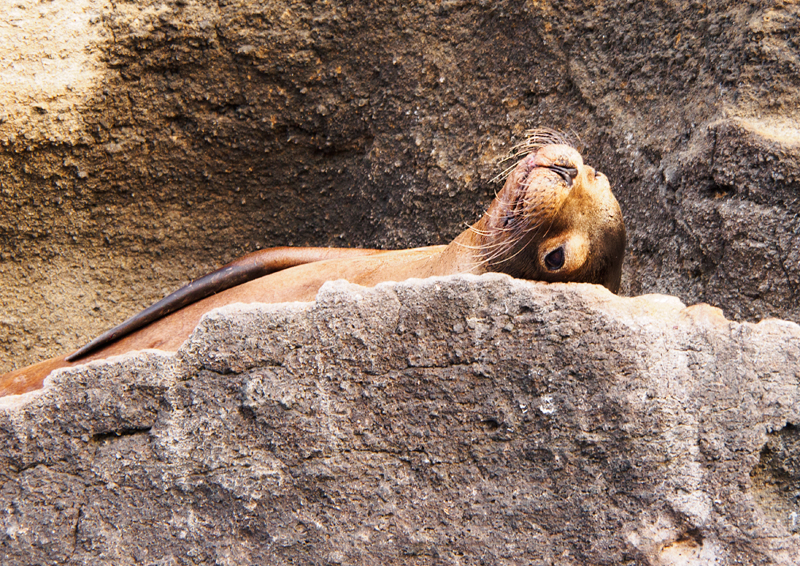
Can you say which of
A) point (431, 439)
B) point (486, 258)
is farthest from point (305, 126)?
point (431, 439)

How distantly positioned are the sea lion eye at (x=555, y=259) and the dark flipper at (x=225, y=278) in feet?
3.22

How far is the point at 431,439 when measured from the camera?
188cm

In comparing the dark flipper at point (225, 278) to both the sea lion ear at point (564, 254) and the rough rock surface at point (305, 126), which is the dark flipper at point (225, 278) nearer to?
the rough rock surface at point (305, 126)

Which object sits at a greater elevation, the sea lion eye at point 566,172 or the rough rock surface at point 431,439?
the sea lion eye at point 566,172

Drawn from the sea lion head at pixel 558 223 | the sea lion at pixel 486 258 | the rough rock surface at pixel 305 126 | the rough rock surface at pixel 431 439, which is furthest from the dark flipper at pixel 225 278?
the rough rock surface at pixel 431 439

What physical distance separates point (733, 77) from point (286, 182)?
195 centimetres

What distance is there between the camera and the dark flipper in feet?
9.90

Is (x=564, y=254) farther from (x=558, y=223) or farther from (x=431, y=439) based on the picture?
(x=431, y=439)

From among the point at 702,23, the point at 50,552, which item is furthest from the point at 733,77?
the point at 50,552

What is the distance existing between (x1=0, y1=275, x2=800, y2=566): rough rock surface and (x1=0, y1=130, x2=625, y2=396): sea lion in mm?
689

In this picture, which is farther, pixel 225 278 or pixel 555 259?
pixel 225 278

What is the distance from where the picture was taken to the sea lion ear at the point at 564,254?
8.40 ft

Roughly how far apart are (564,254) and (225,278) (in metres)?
Answer: 1.52

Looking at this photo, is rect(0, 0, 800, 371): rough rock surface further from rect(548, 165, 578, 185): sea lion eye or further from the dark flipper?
rect(548, 165, 578, 185): sea lion eye
